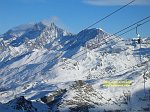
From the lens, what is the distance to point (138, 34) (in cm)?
4978

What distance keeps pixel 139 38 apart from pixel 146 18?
14.1 metres

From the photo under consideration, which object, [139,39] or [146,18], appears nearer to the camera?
[146,18]

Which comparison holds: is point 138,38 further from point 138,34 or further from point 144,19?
point 144,19

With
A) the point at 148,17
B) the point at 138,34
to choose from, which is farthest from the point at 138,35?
the point at 148,17

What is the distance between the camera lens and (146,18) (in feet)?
123

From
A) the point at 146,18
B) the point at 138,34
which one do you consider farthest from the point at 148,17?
the point at 138,34

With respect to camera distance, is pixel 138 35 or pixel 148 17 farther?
pixel 138 35

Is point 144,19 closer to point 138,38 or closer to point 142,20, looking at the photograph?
point 142,20

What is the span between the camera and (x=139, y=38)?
51.6 metres

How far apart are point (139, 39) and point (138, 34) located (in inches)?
92.3

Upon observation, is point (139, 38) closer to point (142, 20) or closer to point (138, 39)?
point (138, 39)

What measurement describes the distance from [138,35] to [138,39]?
2.33 meters

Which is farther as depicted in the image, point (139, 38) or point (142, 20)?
point (139, 38)

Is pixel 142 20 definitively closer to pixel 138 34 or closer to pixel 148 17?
pixel 148 17
